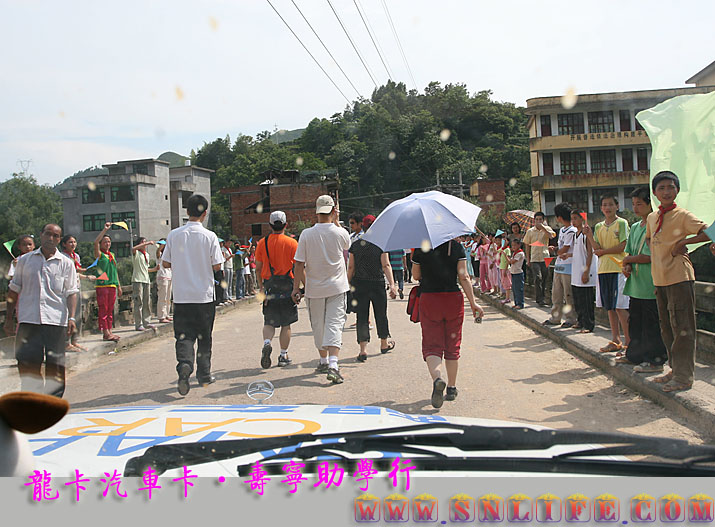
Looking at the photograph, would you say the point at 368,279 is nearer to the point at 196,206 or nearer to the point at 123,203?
the point at 196,206

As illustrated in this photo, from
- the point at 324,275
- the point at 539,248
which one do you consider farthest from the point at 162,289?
the point at 539,248

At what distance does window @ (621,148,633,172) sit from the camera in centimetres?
5316

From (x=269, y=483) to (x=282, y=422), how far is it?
3.34 ft

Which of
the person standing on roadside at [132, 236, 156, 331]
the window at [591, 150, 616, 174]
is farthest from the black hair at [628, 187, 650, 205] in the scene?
the window at [591, 150, 616, 174]

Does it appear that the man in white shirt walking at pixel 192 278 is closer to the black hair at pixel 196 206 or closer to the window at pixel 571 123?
the black hair at pixel 196 206

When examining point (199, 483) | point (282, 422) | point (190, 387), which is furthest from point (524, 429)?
point (190, 387)

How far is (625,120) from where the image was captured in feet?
173

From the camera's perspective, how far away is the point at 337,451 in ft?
7.08

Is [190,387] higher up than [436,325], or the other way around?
[436,325]

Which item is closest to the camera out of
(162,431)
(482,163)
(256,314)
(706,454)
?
(706,454)

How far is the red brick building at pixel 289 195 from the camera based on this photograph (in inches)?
2697

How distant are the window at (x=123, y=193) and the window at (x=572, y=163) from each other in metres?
43.8

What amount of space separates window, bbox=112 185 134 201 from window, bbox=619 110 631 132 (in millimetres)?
48726

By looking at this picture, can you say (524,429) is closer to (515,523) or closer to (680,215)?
(515,523)
